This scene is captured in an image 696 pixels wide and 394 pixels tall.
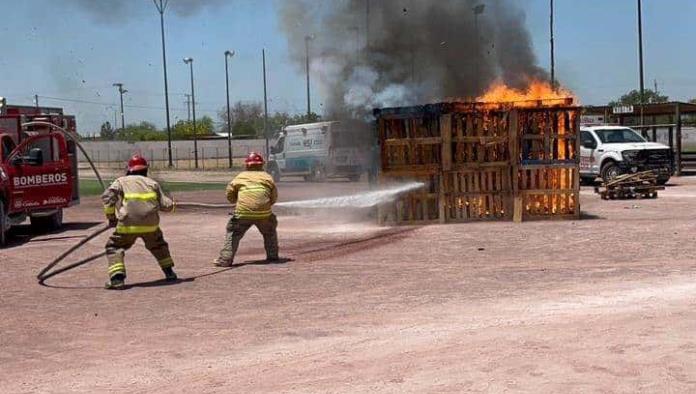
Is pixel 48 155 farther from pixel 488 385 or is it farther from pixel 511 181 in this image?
pixel 488 385

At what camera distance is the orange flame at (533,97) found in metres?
15.3

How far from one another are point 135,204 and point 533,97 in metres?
8.99

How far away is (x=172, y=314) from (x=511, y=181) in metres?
8.60

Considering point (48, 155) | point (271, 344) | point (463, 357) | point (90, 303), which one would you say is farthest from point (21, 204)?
point (463, 357)

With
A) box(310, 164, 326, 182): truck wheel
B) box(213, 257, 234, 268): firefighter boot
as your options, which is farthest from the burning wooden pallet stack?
box(310, 164, 326, 182): truck wheel

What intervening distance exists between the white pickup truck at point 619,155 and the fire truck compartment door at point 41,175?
1501 centimetres

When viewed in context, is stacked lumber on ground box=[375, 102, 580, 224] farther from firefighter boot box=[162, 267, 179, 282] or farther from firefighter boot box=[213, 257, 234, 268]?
firefighter boot box=[162, 267, 179, 282]

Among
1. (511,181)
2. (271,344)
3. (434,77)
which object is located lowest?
(271,344)

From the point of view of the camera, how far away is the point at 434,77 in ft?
71.3

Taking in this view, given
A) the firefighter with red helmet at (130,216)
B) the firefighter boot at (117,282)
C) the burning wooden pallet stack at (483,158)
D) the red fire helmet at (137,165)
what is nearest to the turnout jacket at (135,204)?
the firefighter with red helmet at (130,216)

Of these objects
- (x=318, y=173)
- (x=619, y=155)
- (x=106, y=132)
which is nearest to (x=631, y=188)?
(x=619, y=155)

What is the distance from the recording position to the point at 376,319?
24.9 ft

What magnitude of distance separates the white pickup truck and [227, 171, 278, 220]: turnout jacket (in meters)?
15.3

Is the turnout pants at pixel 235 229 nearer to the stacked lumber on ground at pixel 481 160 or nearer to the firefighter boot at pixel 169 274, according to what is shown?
the firefighter boot at pixel 169 274
